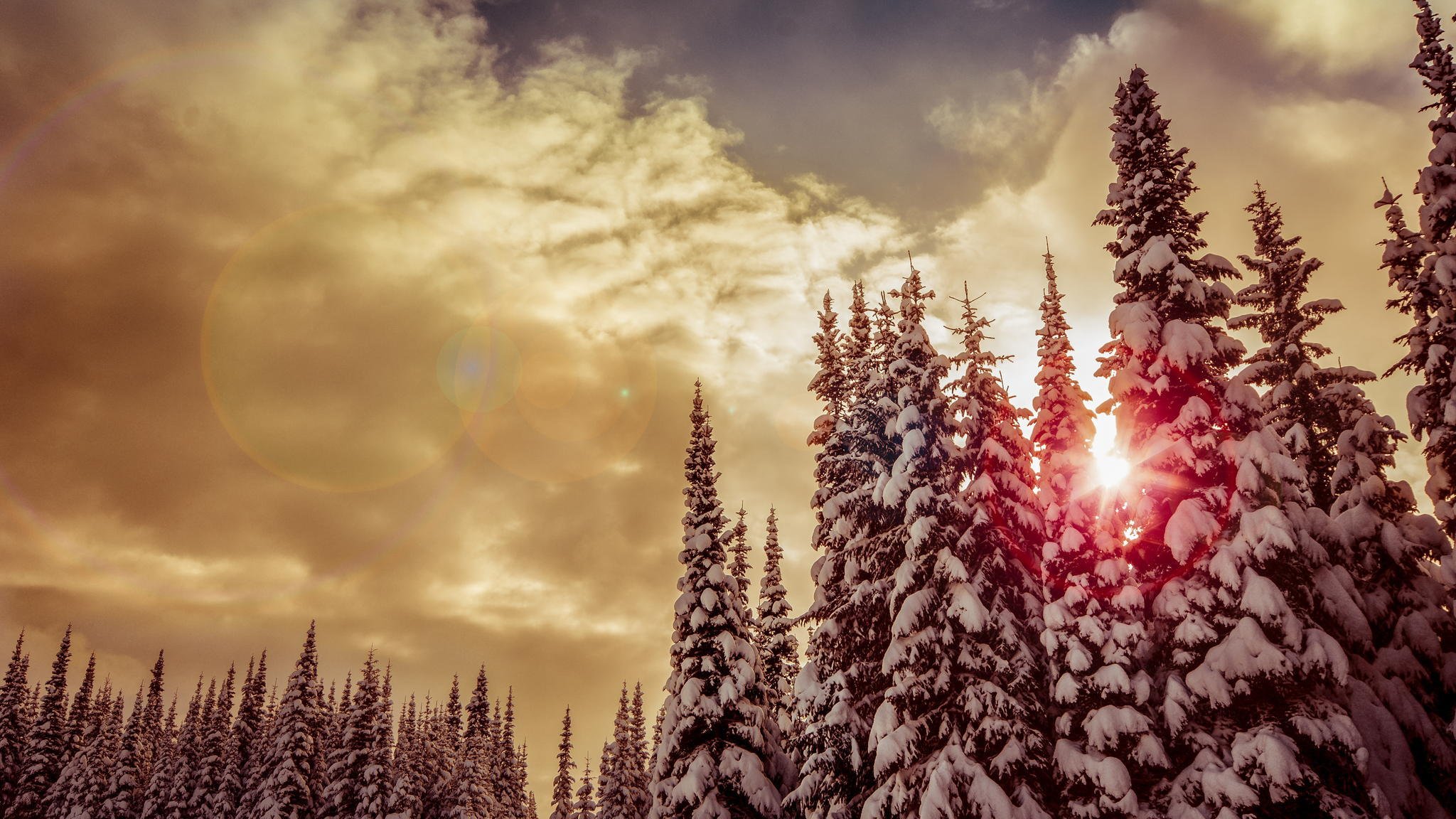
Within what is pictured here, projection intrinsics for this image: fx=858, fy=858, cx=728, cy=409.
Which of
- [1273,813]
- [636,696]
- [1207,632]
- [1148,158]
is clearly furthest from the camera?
[636,696]

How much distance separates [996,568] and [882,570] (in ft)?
11.2

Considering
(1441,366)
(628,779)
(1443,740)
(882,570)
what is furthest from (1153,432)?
(628,779)

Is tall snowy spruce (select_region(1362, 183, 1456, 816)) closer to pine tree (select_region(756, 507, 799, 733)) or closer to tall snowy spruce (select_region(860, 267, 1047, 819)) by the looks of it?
tall snowy spruce (select_region(860, 267, 1047, 819))

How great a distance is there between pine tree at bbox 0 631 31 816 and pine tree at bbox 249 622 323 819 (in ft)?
99.0

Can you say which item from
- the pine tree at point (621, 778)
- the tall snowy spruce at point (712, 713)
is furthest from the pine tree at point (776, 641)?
the pine tree at point (621, 778)

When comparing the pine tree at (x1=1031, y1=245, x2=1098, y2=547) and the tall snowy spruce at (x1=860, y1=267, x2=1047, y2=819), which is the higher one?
the pine tree at (x1=1031, y1=245, x2=1098, y2=547)

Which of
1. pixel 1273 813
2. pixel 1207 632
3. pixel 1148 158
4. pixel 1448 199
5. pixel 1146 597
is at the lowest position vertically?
pixel 1273 813

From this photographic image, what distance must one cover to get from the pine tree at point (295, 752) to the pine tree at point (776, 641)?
44687 mm

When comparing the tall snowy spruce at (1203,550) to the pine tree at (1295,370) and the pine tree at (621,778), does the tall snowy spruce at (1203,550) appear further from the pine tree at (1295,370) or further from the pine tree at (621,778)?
the pine tree at (621,778)

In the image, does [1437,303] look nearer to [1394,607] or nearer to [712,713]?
[1394,607]

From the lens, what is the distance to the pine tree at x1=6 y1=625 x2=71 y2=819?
81375 millimetres

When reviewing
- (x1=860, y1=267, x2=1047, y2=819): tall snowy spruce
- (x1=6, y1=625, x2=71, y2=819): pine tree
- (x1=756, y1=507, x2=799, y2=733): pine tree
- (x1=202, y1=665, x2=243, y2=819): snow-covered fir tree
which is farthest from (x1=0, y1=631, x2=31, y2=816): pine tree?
(x1=860, y1=267, x2=1047, y2=819): tall snowy spruce

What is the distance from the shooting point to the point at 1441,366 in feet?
69.2

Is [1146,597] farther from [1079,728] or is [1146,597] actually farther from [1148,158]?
[1148,158]
